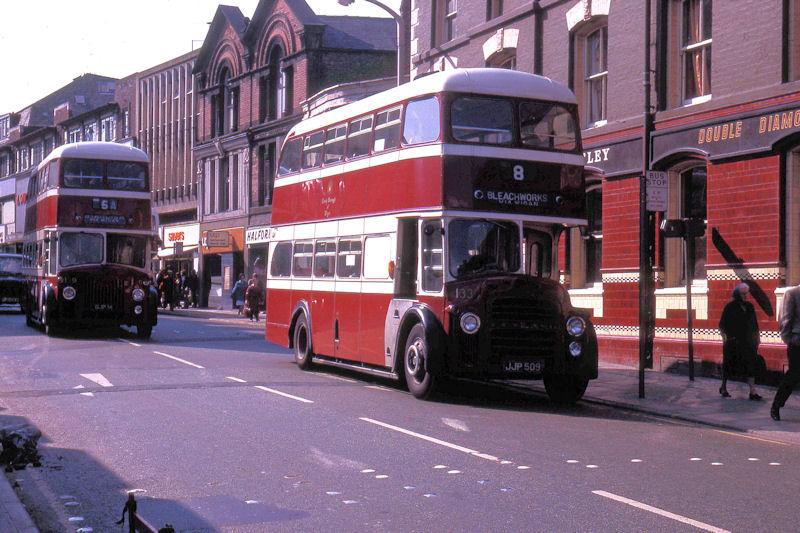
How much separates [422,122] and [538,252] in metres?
2.40

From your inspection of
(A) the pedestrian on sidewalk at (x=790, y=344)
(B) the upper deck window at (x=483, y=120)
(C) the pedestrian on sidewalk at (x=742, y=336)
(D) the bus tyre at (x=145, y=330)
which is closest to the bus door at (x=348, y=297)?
(B) the upper deck window at (x=483, y=120)

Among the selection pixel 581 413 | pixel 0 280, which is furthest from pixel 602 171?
pixel 0 280

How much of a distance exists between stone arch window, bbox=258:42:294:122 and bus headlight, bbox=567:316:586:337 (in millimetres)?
35503

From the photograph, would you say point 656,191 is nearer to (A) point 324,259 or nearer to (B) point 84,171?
(A) point 324,259

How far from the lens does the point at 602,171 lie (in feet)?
74.0

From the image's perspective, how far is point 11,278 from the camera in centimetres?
4247

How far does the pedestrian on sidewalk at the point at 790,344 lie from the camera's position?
44.5 ft

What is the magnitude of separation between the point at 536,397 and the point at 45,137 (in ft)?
255

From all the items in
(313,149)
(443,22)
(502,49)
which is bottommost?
(313,149)

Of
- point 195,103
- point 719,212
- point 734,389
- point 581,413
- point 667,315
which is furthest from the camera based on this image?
point 195,103

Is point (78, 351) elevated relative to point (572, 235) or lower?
lower

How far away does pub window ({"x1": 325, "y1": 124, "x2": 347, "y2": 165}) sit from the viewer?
1875 centimetres

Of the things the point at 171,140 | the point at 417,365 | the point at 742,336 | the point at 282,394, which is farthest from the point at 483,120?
the point at 171,140

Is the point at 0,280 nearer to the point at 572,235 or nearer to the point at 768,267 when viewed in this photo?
the point at 572,235
